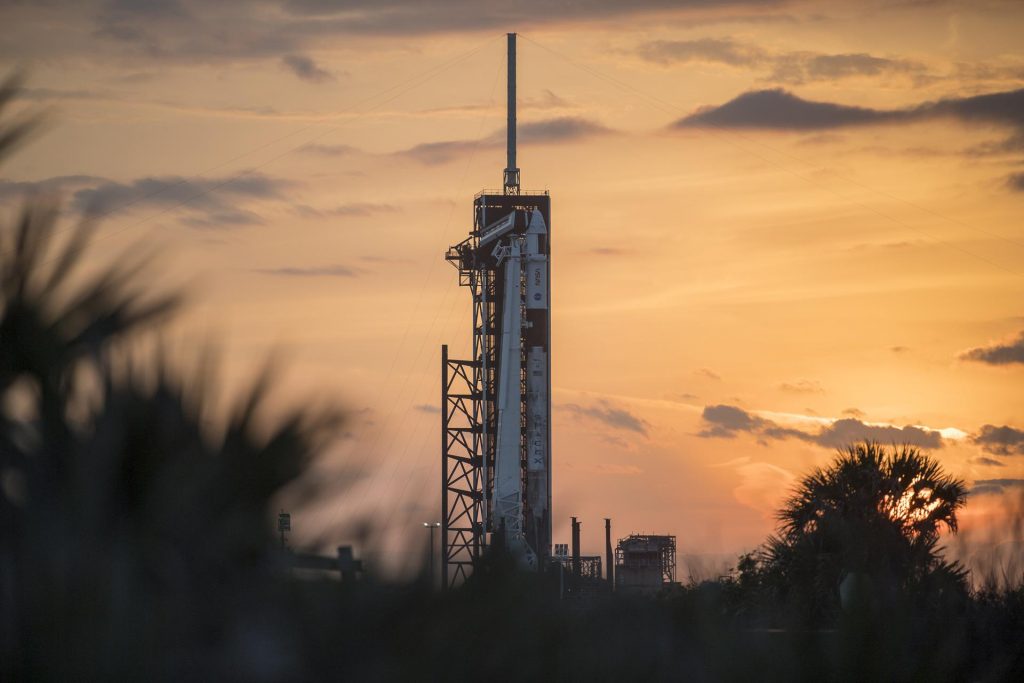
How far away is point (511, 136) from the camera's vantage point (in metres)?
54.8

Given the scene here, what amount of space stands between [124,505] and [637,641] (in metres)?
2.49

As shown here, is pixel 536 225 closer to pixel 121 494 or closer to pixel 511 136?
pixel 511 136

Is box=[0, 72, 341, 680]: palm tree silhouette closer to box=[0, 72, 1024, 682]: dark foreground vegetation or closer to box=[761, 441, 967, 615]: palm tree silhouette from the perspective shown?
box=[0, 72, 1024, 682]: dark foreground vegetation

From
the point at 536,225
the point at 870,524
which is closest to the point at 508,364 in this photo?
the point at 536,225

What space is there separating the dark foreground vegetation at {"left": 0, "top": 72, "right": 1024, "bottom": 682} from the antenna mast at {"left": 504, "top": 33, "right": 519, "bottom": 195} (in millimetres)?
48131

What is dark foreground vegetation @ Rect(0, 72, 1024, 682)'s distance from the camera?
3.42 metres

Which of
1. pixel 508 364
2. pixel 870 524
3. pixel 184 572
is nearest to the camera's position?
pixel 184 572

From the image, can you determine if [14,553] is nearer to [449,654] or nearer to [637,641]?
[449,654]

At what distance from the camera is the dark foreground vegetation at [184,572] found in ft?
11.2

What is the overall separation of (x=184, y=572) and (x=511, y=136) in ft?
171

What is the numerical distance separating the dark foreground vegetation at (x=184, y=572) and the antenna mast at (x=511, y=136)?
158 feet

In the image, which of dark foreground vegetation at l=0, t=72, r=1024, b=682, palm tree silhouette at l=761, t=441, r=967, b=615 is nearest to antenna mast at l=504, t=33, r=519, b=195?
palm tree silhouette at l=761, t=441, r=967, b=615

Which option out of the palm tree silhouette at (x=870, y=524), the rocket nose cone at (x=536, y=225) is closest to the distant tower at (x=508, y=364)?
the rocket nose cone at (x=536, y=225)

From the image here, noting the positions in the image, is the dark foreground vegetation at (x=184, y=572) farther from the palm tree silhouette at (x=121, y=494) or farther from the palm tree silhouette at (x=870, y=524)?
the palm tree silhouette at (x=870, y=524)
